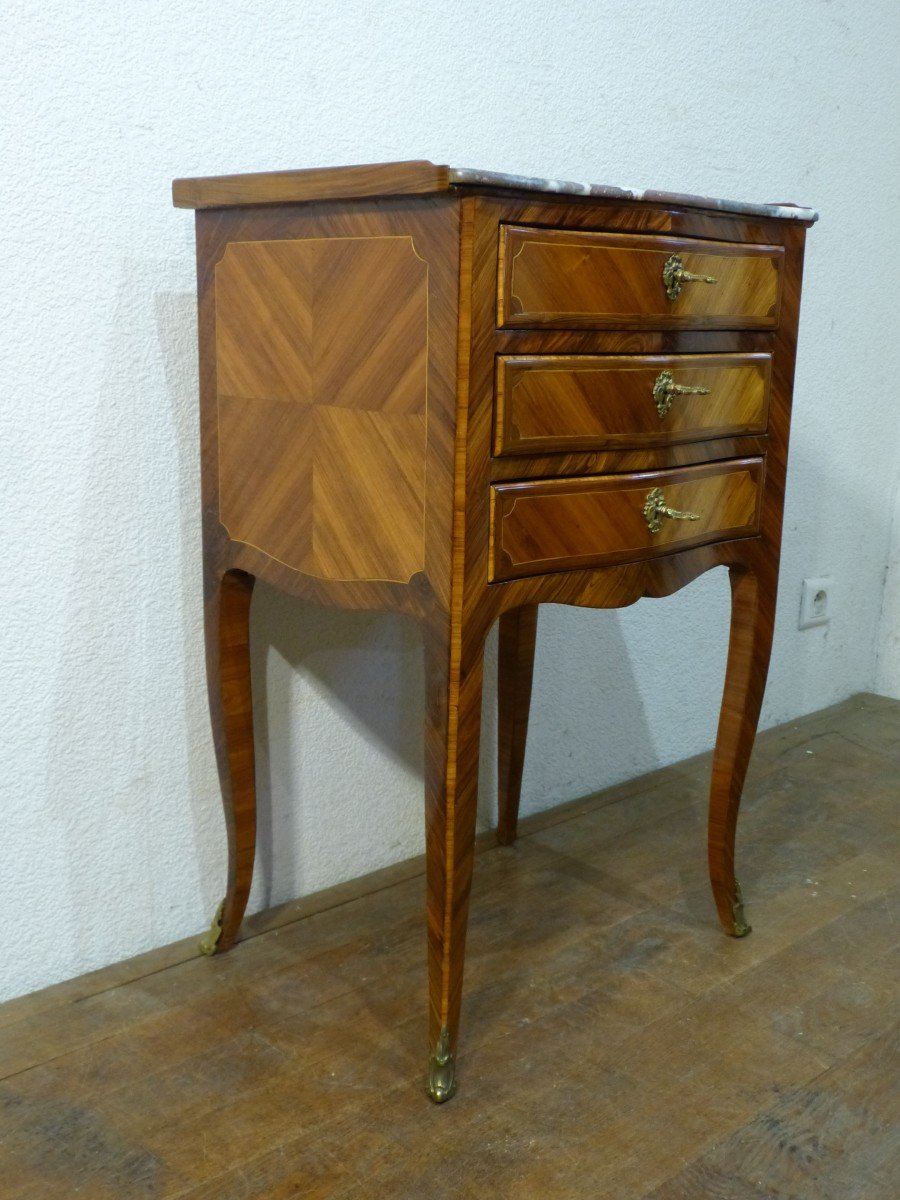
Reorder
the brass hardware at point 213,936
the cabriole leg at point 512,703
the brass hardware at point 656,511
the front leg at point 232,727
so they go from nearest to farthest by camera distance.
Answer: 1. the brass hardware at point 656,511
2. the front leg at point 232,727
3. the brass hardware at point 213,936
4. the cabriole leg at point 512,703

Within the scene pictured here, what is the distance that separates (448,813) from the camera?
1.09 meters

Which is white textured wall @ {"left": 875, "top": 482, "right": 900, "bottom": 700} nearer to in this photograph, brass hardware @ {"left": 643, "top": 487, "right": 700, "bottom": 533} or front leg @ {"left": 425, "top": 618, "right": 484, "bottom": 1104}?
brass hardware @ {"left": 643, "top": 487, "right": 700, "bottom": 533}

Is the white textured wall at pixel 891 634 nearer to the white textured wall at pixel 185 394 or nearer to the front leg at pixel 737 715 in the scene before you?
the white textured wall at pixel 185 394

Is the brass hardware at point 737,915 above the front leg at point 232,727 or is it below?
below

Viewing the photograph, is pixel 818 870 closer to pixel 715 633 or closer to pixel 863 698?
pixel 715 633

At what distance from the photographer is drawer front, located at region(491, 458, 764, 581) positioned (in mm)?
1075

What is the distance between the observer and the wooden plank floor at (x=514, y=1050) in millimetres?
1070

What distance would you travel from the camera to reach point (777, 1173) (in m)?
1.08

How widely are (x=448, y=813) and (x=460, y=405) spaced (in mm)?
345

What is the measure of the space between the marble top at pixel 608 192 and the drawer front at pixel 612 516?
0.24m

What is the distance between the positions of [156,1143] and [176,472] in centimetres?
65

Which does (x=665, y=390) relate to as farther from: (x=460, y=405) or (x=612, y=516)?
(x=460, y=405)

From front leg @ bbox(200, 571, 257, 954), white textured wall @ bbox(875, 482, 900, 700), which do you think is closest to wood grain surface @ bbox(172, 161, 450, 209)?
front leg @ bbox(200, 571, 257, 954)

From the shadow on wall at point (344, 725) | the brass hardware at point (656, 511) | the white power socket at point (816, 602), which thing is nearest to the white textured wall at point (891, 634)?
the white power socket at point (816, 602)
